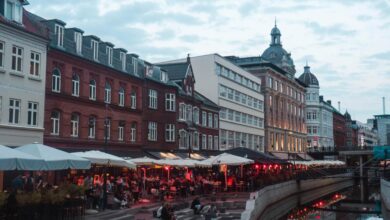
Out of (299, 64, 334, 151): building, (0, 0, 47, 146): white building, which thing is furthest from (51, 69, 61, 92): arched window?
(299, 64, 334, 151): building

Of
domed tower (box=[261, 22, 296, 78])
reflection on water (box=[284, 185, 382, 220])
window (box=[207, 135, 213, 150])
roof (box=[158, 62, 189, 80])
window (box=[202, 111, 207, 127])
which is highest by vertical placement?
domed tower (box=[261, 22, 296, 78])

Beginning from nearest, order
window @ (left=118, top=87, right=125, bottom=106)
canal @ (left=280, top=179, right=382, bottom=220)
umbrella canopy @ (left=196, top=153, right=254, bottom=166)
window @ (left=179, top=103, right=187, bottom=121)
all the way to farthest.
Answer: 1. umbrella canopy @ (left=196, top=153, right=254, bottom=166)
2. window @ (left=118, top=87, right=125, bottom=106)
3. canal @ (left=280, top=179, right=382, bottom=220)
4. window @ (left=179, top=103, right=187, bottom=121)

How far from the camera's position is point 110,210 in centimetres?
2611

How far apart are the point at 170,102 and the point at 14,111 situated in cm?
2058

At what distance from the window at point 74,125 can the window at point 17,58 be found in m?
6.07

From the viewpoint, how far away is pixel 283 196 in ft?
166

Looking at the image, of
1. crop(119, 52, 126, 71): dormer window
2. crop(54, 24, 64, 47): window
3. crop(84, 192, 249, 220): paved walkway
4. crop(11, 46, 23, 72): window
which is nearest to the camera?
crop(84, 192, 249, 220): paved walkway

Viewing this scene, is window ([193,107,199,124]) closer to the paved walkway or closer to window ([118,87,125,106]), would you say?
window ([118,87,125,106])

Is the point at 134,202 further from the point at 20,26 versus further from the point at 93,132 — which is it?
the point at 20,26

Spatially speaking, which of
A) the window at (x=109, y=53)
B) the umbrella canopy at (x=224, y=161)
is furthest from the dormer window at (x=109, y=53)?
the umbrella canopy at (x=224, y=161)

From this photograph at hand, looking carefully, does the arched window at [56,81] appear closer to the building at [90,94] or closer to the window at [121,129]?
the building at [90,94]

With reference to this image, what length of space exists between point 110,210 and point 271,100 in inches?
2442

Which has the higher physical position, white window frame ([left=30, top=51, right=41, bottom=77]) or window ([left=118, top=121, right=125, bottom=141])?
white window frame ([left=30, top=51, right=41, bottom=77])

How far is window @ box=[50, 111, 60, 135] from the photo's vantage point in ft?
110
